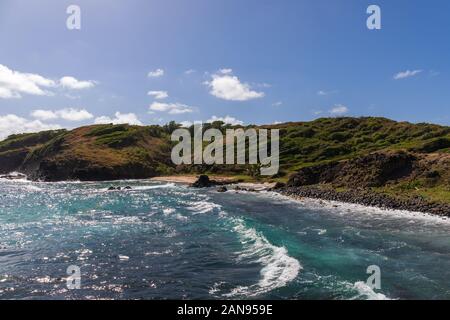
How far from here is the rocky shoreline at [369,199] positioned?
188 ft

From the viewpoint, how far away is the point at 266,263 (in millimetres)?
32781

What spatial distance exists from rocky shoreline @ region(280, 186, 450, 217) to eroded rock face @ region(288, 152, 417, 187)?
4779 mm

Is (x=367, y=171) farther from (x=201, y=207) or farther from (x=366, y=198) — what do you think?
(x=201, y=207)

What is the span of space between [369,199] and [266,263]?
135 feet

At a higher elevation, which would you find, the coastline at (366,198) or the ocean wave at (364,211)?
the coastline at (366,198)

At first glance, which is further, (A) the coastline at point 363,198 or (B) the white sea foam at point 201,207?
(B) the white sea foam at point 201,207

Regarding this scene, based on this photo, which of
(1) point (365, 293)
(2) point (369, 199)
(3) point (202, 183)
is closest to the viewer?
(1) point (365, 293)

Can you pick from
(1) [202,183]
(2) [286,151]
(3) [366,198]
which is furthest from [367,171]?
(2) [286,151]

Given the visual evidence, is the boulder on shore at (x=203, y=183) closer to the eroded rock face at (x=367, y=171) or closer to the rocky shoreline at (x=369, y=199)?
the eroded rock face at (x=367, y=171)

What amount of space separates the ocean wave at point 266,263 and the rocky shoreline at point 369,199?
27474 mm

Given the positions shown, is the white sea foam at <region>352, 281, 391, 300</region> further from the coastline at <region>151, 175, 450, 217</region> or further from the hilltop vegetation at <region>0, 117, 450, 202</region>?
the hilltop vegetation at <region>0, 117, 450, 202</region>

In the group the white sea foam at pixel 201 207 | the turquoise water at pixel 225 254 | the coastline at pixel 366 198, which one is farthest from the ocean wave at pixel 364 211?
the white sea foam at pixel 201 207
